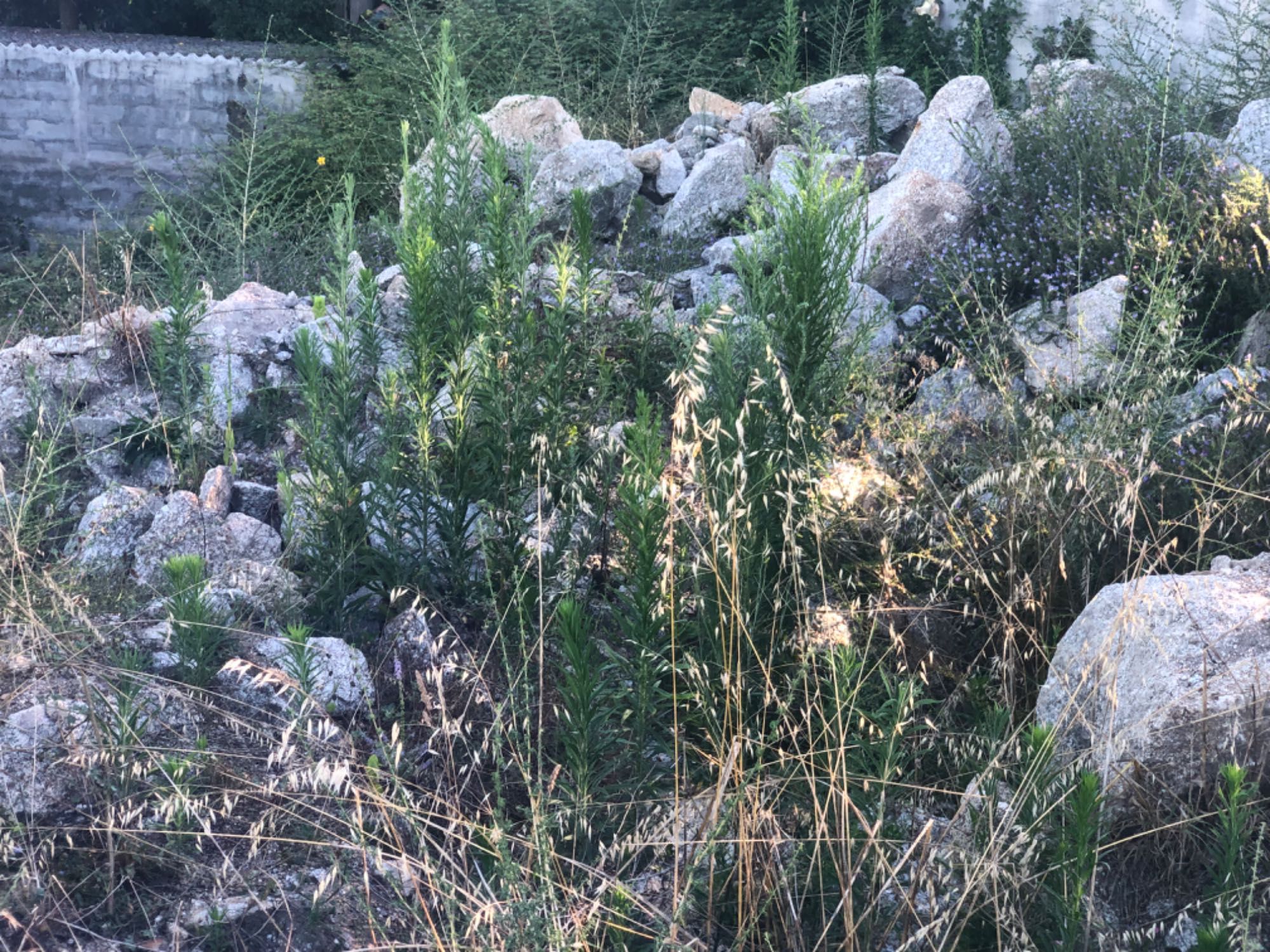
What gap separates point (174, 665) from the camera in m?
3.19

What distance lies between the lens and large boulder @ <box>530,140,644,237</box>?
6.37 m

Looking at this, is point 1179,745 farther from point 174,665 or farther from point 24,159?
point 24,159

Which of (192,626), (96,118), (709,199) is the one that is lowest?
(192,626)

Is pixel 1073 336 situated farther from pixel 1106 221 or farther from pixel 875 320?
pixel 1106 221

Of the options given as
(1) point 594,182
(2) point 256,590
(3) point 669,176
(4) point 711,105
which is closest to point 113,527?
(2) point 256,590

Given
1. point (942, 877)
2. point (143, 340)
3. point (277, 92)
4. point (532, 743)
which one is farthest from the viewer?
point (277, 92)

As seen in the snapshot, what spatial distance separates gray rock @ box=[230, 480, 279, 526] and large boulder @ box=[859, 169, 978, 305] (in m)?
2.78

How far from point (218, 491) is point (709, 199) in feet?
10.9

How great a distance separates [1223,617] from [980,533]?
75cm

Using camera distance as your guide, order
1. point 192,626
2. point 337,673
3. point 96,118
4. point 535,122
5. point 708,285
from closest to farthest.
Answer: point 192,626
point 337,673
point 708,285
point 535,122
point 96,118

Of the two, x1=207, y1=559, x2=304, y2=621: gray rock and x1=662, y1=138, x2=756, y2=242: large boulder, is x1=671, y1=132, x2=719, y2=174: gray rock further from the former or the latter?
x1=207, y1=559, x2=304, y2=621: gray rock

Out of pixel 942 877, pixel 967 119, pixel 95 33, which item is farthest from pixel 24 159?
pixel 942 877

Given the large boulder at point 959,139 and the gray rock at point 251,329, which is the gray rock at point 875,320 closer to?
the large boulder at point 959,139

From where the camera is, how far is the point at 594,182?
6.44m
